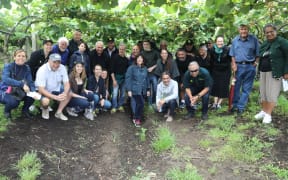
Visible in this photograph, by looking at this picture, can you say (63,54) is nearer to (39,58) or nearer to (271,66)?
(39,58)

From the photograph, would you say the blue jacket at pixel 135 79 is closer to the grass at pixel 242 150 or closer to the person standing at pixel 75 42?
the person standing at pixel 75 42

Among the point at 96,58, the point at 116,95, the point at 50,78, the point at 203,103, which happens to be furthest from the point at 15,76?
the point at 203,103

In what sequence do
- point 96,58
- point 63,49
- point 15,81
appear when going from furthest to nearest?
1. point 96,58
2. point 63,49
3. point 15,81

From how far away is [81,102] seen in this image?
279 inches

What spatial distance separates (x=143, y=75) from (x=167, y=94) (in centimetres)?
72

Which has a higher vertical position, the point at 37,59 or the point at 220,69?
the point at 37,59

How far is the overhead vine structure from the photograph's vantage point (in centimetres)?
480

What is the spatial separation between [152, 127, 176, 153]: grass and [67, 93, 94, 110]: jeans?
171 cm

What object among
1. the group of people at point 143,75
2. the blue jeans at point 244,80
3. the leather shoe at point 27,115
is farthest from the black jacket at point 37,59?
the blue jeans at point 244,80

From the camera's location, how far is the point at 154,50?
326 inches

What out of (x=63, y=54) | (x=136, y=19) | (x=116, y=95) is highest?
(x=136, y=19)

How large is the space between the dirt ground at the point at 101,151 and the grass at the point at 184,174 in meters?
0.11

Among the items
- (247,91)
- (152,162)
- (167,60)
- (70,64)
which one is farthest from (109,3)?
(247,91)

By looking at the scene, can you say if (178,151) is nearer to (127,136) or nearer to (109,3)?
(127,136)
